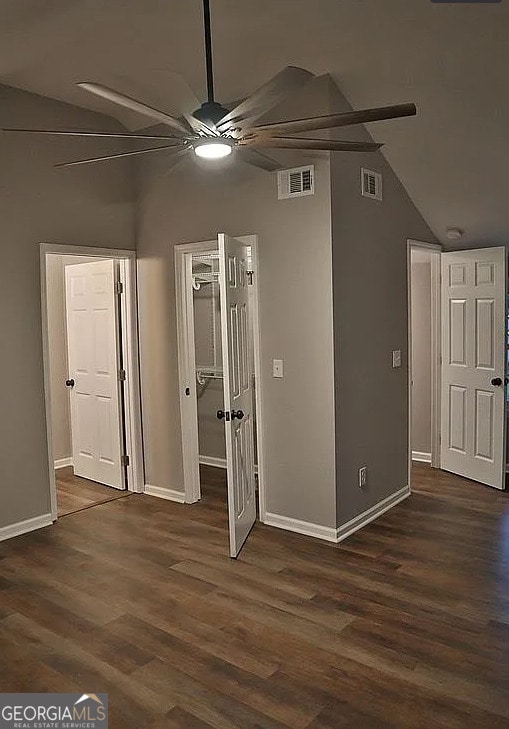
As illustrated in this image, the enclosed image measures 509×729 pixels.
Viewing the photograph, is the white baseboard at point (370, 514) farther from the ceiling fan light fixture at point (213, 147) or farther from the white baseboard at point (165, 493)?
the ceiling fan light fixture at point (213, 147)

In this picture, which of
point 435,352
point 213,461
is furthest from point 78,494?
point 435,352

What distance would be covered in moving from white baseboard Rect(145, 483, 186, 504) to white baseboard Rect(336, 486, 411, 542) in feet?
4.94

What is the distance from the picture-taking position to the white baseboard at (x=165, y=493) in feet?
17.3

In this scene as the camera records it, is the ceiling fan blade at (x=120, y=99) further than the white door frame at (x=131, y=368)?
No

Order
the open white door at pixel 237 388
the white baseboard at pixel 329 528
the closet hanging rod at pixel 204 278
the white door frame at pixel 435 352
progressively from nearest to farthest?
the open white door at pixel 237 388
the white baseboard at pixel 329 528
the white door frame at pixel 435 352
the closet hanging rod at pixel 204 278

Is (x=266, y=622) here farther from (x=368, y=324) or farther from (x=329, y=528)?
(x=368, y=324)

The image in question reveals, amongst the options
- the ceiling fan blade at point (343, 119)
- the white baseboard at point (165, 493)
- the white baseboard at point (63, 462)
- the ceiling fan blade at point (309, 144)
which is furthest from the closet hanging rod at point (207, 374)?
the ceiling fan blade at point (343, 119)

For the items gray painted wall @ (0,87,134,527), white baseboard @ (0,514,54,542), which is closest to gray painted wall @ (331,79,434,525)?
gray painted wall @ (0,87,134,527)

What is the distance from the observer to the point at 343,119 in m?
2.54

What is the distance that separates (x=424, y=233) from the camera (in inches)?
211

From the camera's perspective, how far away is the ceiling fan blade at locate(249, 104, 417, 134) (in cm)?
239

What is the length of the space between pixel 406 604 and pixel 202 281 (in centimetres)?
384

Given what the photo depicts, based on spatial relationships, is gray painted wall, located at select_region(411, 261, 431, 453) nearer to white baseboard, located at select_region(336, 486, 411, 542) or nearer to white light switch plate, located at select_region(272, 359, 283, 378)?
white baseboard, located at select_region(336, 486, 411, 542)

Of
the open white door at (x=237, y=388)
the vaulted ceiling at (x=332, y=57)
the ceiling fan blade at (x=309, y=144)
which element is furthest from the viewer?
the open white door at (x=237, y=388)
